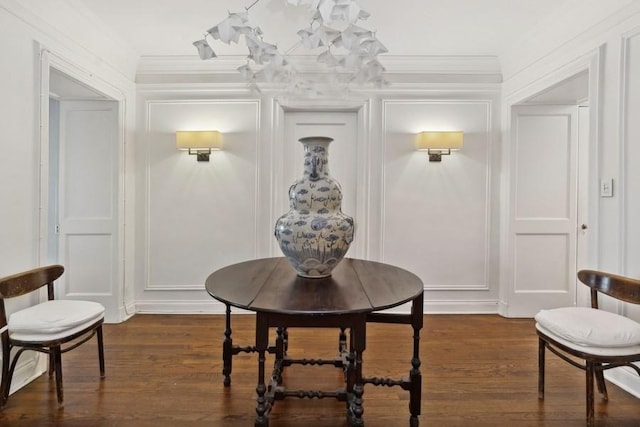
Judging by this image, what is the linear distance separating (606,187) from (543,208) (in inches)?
45.2

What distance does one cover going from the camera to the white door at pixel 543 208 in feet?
10.4

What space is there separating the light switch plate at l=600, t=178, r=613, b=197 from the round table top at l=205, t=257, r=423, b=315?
4.74 feet

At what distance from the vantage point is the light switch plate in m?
2.08

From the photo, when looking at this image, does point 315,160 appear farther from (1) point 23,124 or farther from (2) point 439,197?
(2) point 439,197

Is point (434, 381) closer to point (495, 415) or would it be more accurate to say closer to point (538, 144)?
point (495, 415)

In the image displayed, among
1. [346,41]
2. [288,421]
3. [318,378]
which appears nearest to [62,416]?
[288,421]

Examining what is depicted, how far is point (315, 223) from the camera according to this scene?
152 cm

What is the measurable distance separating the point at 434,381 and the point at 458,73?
274cm

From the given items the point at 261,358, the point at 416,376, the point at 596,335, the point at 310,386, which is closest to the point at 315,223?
the point at 261,358

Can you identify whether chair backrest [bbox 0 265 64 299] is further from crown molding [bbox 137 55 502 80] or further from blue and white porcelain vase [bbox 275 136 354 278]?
crown molding [bbox 137 55 502 80]

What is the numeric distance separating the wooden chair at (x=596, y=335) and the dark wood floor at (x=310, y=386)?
218mm

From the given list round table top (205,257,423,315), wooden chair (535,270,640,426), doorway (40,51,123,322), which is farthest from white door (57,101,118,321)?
wooden chair (535,270,640,426)

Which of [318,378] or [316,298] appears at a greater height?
[316,298]

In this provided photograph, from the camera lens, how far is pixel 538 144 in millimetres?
3172
